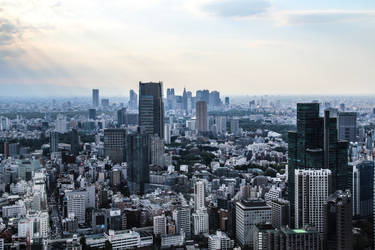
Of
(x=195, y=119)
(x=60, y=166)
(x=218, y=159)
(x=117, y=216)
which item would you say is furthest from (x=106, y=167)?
(x=195, y=119)

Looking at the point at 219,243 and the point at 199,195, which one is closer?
the point at 219,243

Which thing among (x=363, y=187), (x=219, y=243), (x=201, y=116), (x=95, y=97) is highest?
(x=95, y=97)

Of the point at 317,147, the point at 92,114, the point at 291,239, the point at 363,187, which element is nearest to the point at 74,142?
the point at 92,114

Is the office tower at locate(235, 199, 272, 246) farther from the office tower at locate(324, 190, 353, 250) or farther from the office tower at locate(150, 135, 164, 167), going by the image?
the office tower at locate(150, 135, 164, 167)

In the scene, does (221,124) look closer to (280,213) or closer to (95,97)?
(95,97)

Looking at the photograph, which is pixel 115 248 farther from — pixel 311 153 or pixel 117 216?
pixel 311 153

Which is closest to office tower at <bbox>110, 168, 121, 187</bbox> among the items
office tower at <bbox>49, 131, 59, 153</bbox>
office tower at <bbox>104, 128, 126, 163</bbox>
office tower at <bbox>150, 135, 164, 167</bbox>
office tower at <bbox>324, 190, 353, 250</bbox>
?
office tower at <bbox>150, 135, 164, 167</bbox>
